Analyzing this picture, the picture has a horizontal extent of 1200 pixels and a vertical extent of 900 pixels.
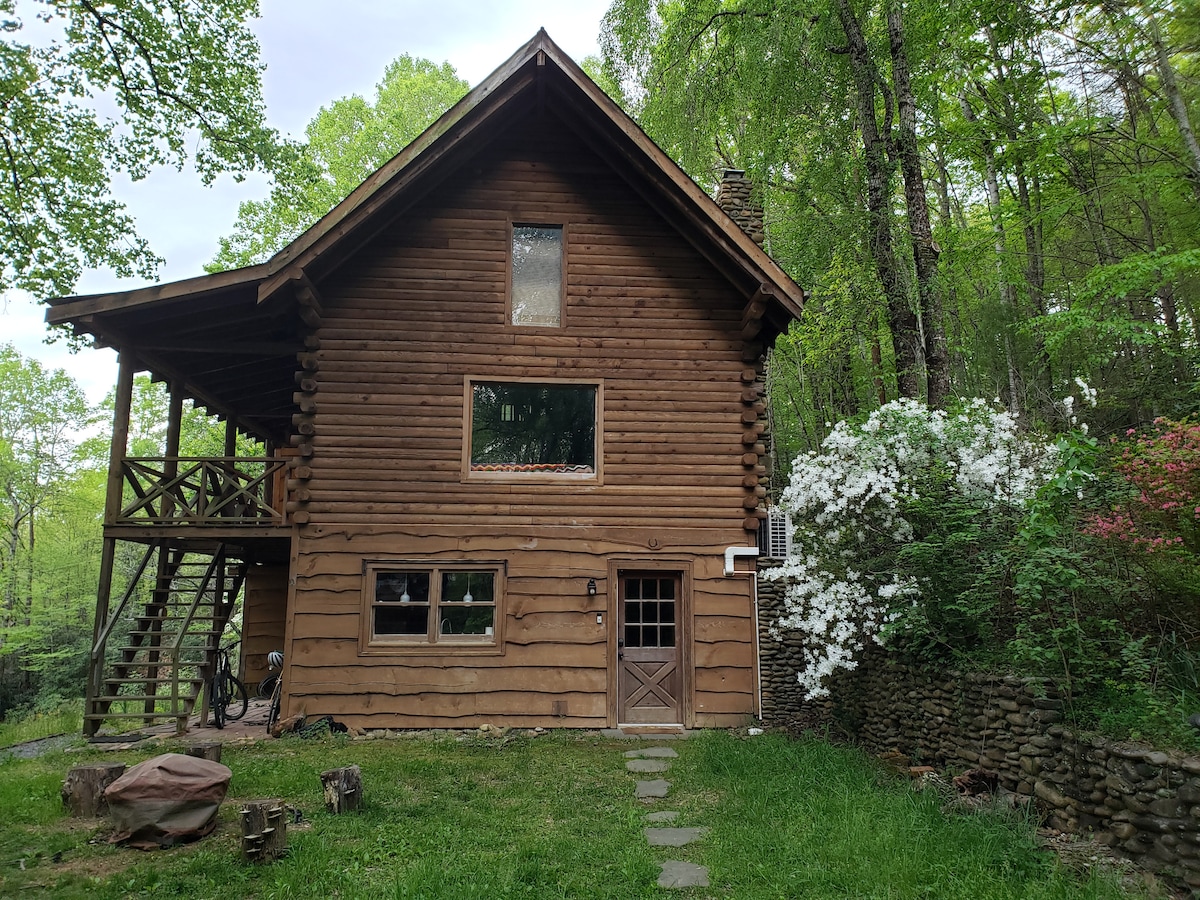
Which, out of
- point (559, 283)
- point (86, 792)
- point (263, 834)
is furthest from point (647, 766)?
point (559, 283)

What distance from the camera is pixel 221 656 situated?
13.0 meters

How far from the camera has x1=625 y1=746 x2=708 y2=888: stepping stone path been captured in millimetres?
5109

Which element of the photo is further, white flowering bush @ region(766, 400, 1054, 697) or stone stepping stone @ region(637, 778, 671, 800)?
white flowering bush @ region(766, 400, 1054, 697)

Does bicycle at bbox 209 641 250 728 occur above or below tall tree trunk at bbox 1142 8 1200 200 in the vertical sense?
below

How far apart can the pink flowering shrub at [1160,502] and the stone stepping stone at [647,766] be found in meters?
4.91

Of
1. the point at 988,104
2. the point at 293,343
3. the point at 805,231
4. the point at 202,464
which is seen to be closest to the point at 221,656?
the point at 202,464

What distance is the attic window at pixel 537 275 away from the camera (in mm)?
11438

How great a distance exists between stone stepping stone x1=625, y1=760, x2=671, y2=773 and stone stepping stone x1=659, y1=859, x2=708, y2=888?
9.93 ft

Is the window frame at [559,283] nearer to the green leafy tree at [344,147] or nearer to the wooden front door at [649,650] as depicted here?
the wooden front door at [649,650]

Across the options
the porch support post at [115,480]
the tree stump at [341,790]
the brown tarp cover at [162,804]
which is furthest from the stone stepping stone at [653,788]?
the porch support post at [115,480]

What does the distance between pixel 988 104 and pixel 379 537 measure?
16189 millimetres

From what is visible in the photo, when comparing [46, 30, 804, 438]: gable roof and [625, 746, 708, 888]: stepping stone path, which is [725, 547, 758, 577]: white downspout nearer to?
[625, 746, 708, 888]: stepping stone path

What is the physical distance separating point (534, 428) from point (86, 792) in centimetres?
663

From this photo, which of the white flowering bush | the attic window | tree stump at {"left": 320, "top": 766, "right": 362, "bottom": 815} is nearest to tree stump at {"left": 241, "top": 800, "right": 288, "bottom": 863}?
tree stump at {"left": 320, "top": 766, "right": 362, "bottom": 815}
